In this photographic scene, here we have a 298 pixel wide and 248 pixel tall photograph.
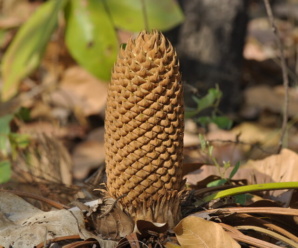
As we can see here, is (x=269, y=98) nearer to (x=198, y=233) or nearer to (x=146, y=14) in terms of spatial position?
(x=146, y=14)

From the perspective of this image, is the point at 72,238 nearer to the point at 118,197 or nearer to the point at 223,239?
the point at 118,197

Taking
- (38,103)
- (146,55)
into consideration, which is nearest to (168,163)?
(146,55)

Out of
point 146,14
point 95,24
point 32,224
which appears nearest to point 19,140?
point 95,24

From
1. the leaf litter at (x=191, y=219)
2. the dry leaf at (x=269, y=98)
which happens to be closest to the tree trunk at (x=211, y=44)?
the dry leaf at (x=269, y=98)

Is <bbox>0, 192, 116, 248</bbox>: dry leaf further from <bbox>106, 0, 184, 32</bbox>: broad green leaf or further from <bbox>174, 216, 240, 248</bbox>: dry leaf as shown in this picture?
<bbox>106, 0, 184, 32</bbox>: broad green leaf

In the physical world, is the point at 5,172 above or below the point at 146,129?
below

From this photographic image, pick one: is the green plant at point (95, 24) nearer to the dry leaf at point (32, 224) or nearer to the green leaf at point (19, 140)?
the green leaf at point (19, 140)

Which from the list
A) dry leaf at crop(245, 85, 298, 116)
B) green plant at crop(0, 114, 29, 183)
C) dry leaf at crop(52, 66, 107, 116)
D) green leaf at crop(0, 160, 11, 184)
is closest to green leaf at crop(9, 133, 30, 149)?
green plant at crop(0, 114, 29, 183)
